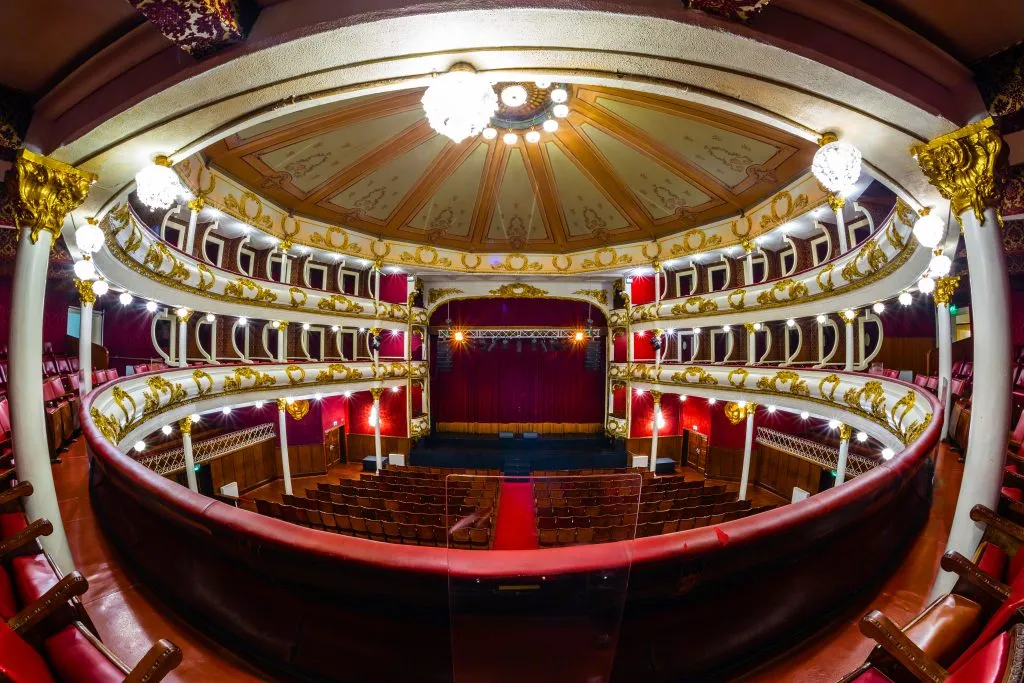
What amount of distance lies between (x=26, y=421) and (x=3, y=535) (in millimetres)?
870

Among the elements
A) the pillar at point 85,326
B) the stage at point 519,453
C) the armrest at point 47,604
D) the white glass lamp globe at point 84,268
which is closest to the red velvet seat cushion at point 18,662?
the armrest at point 47,604

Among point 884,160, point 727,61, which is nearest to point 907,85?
point 884,160

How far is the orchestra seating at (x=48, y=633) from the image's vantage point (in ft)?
4.05

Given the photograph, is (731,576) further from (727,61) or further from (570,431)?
(570,431)

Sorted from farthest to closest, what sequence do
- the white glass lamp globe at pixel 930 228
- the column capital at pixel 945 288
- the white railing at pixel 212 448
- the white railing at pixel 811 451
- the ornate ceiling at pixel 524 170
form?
1. the white railing at pixel 811 451
2. the white railing at pixel 212 448
3. the ornate ceiling at pixel 524 170
4. the column capital at pixel 945 288
5. the white glass lamp globe at pixel 930 228

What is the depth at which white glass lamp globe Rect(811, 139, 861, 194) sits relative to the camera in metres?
2.42

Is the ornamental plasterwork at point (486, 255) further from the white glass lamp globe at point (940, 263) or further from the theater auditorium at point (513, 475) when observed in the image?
the white glass lamp globe at point (940, 263)

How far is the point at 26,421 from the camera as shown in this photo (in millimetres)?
2840

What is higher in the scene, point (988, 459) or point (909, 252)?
point (909, 252)

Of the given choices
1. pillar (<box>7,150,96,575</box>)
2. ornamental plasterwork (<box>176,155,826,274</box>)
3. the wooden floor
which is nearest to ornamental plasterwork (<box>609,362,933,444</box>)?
the wooden floor

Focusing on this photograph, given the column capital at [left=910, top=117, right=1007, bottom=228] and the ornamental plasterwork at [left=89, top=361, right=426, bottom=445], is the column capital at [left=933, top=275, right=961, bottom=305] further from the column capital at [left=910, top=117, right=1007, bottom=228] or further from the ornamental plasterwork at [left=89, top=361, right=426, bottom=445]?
the ornamental plasterwork at [left=89, top=361, right=426, bottom=445]

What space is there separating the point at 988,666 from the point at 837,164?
2.58m

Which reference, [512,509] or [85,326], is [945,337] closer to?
[512,509]

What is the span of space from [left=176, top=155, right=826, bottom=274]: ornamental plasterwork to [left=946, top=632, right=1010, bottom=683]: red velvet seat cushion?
396 inches
